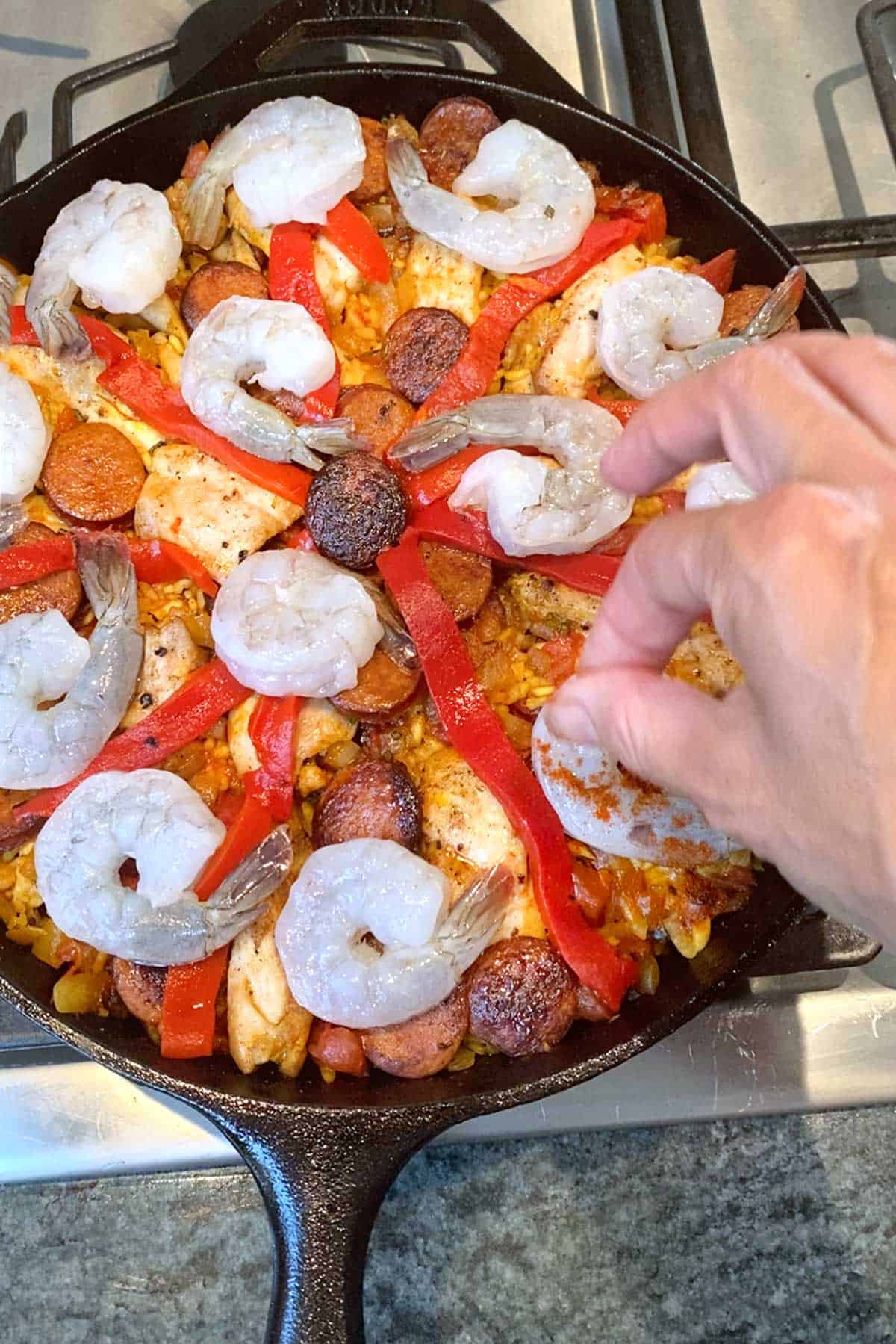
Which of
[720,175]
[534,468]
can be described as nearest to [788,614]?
[534,468]

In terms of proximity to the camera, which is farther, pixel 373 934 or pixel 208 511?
pixel 208 511

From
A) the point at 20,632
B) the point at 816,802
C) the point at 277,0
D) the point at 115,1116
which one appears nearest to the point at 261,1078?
the point at 115,1116

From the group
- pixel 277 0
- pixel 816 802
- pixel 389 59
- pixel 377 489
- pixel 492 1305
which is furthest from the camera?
pixel 389 59

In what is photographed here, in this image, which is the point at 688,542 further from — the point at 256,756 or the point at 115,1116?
the point at 115,1116

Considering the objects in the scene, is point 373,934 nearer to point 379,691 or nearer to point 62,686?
point 379,691

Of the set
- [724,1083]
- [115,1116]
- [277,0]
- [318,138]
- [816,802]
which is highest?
[277,0]

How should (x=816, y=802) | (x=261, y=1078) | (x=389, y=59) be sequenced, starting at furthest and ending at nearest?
(x=389, y=59)
(x=261, y=1078)
(x=816, y=802)
